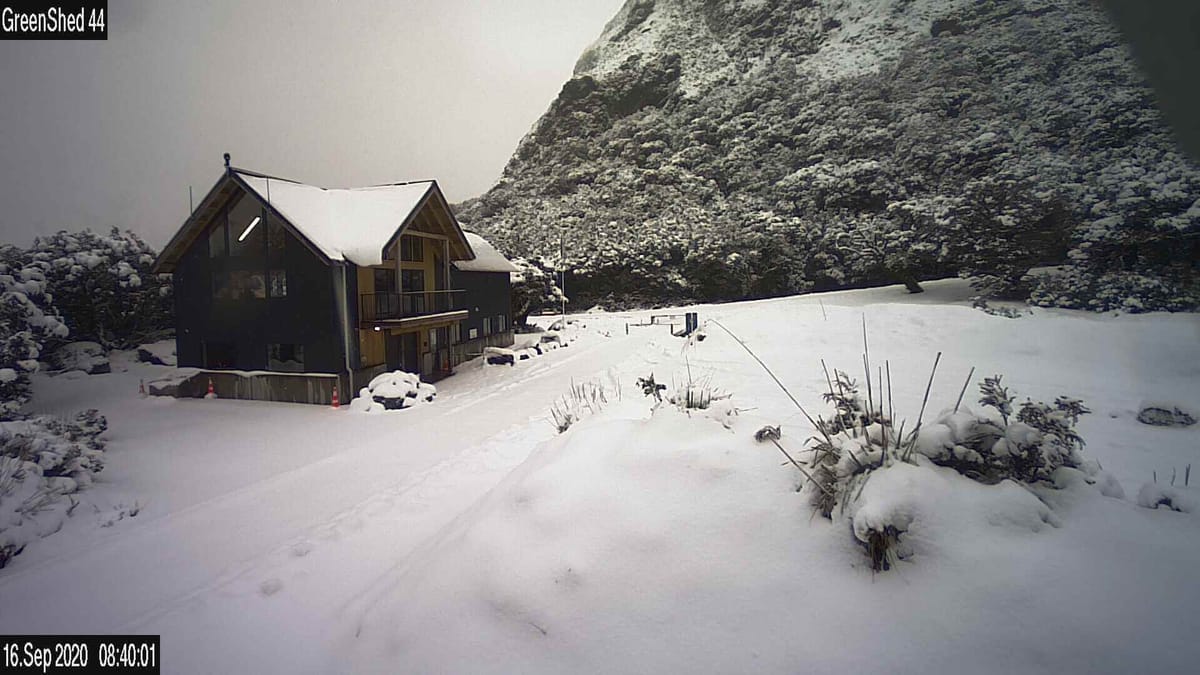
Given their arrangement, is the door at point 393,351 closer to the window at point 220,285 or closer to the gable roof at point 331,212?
the gable roof at point 331,212

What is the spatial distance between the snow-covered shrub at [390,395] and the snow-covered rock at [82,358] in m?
5.89

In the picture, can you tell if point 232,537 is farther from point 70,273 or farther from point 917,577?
point 70,273

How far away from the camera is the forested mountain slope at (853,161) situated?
4344mm

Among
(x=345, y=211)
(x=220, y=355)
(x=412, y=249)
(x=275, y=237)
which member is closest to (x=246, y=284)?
(x=275, y=237)

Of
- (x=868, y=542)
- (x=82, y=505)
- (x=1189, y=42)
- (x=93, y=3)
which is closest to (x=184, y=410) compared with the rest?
(x=82, y=505)

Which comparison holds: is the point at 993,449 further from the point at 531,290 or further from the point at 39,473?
the point at 531,290

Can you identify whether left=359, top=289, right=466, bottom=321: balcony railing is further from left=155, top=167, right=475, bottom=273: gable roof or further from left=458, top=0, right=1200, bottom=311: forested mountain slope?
left=458, top=0, right=1200, bottom=311: forested mountain slope

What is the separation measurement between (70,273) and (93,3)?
1052cm

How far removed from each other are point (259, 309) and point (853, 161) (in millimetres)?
19736

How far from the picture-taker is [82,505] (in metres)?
4.18

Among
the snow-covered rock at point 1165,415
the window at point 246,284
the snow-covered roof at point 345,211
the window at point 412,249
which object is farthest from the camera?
the window at point 412,249

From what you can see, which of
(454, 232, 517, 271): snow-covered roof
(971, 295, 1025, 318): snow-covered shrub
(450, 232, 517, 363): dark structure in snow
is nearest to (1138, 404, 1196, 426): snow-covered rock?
(971, 295, 1025, 318): snow-covered shrub

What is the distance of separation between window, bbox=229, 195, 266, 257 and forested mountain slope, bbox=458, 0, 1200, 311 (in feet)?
35.1

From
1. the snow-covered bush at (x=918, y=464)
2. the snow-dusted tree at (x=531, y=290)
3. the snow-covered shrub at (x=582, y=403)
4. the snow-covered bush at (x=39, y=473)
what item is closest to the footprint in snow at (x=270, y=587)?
the snow-covered bush at (x=39, y=473)
